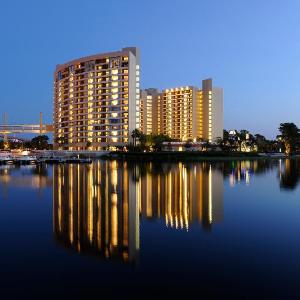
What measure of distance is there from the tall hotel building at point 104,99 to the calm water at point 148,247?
432 feet

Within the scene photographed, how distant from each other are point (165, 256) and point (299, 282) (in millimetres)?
4737

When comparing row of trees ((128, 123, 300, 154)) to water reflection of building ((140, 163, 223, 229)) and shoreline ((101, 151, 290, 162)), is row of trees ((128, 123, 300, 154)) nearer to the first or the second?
shoreline ((101, 151, 290, 162))

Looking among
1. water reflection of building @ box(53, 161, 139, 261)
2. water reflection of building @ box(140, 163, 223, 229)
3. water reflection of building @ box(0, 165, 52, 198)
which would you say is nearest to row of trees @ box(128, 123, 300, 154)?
water reflection of building @ box(0, 165, 52, 198)

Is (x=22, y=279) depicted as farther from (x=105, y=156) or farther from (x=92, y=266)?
(x=105, y=156)

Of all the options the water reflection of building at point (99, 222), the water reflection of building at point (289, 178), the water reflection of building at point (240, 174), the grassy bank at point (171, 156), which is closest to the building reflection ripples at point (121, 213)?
the water reflection of building at point (99, 222)

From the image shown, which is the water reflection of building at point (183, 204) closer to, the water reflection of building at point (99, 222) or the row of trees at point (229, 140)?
the water reflection of building at point (99, 222)

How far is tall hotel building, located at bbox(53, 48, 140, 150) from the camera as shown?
159125 millimetres

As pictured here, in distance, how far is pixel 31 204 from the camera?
26.5 metres

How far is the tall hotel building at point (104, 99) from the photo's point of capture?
15912 cm

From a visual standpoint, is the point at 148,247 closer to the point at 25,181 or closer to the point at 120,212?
the point at 120,212

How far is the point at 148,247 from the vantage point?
15.1 metres

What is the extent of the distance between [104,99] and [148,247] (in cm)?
15128

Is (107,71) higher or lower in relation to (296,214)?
higher

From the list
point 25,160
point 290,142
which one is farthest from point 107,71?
point 290,142
